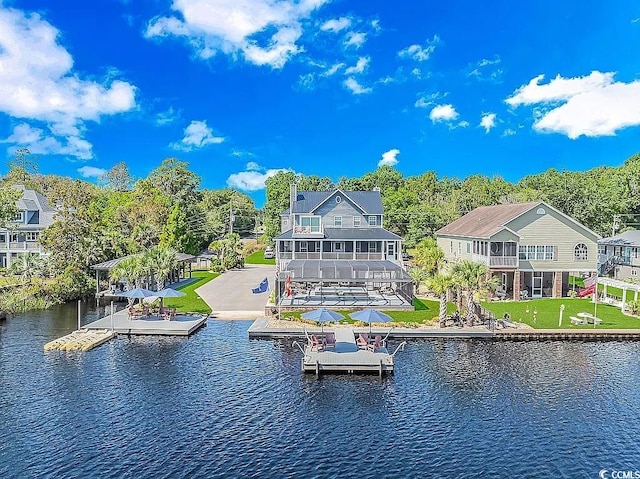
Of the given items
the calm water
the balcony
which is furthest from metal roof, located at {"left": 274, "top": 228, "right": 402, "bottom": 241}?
the balcony

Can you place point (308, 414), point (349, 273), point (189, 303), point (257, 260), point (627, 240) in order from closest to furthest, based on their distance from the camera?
1. point (308, 414)
2. point (349, 273)
3. point (189, 303)
4. point (627, 240)
5. point (257, 260)

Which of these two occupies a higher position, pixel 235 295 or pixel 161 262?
pixel 161 262

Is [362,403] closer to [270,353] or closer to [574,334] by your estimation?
[270,353]

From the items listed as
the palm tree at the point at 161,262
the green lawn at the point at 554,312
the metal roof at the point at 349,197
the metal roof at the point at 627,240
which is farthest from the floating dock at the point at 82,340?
the metal roof at the point at 627,240

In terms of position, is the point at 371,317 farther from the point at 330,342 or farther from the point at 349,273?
the point at 349,273

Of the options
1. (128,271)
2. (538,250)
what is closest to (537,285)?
(538,250)

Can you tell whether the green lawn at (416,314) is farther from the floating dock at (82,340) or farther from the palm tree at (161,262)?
the palm tree at (161,262)
